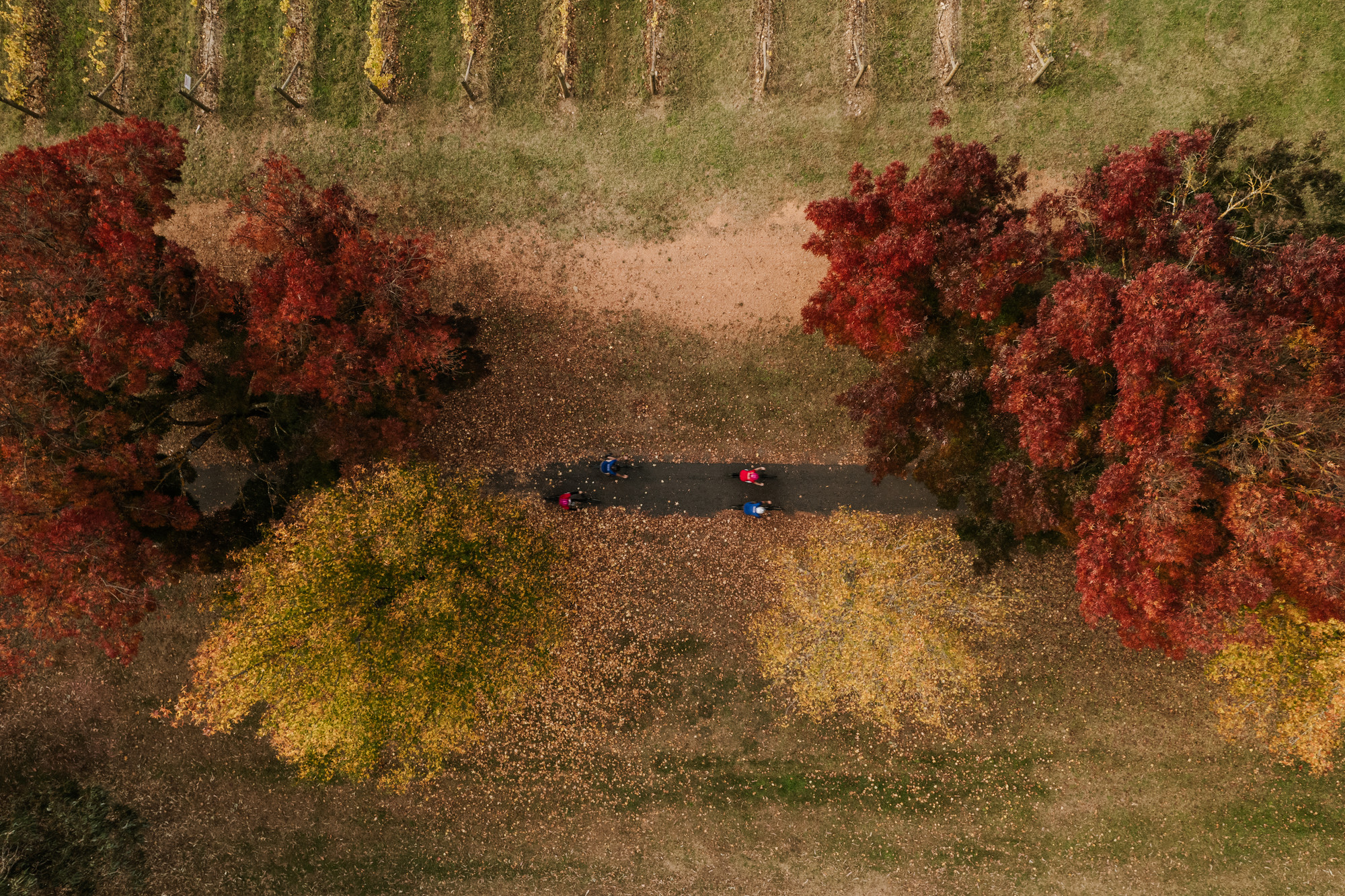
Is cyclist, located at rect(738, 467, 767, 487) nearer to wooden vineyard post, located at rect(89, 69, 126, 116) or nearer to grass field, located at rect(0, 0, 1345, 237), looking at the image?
grass field, located at rect(0, 0, 1345, 237)

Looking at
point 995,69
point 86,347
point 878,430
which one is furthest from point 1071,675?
point 86,347

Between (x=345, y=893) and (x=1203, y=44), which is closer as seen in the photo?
(x=1203, y=44)

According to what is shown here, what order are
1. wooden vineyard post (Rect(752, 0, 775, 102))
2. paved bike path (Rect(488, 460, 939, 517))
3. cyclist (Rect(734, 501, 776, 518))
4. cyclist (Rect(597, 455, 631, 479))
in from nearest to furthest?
cyclist (Rect(734, 501, 776, 518))
paved bike path (Rect(488, 460, 939, 517))
cyclist (Rect(597, 455, 631, 479))
wooden vineyard post (Rect(752, 0, 775, 102))

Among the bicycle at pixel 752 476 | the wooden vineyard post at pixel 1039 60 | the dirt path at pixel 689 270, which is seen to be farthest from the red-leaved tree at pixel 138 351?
the wooden vineyard post at pixel 1039 60

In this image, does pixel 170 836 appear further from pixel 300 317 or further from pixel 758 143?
pixel 758 143

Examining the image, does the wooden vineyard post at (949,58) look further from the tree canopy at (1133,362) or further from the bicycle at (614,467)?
the bicycle at (614,467)

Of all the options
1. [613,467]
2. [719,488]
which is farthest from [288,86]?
[719,488]

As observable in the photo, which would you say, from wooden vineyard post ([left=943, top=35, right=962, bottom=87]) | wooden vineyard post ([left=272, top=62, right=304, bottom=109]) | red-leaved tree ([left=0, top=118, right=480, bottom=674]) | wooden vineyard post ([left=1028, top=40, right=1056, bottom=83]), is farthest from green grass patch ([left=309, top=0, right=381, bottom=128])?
wooden vineyard post ([left=1028, top=40, right=1056, bottom=83])
